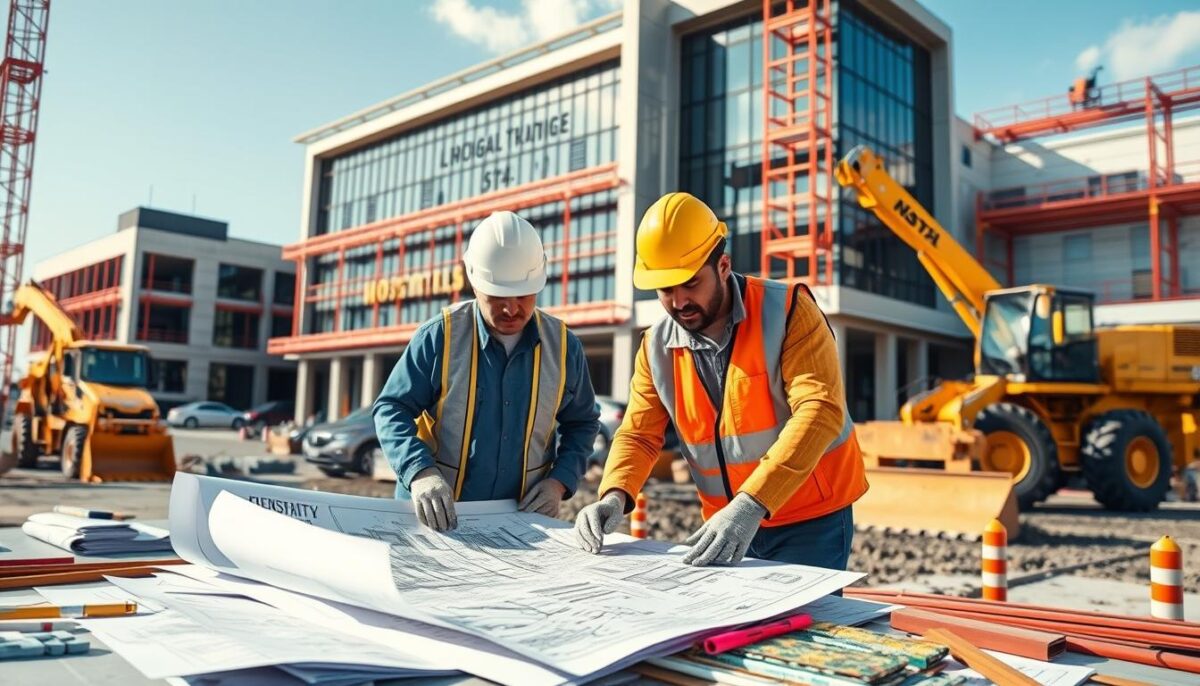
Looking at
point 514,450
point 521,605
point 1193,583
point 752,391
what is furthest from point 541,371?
point 1193,583

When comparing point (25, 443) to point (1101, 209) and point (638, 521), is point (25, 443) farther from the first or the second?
point (1101, 209)

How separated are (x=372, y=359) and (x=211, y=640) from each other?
36524mm

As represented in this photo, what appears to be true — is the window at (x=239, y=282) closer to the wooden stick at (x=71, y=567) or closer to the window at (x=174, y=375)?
the window at (x=174, y=375)

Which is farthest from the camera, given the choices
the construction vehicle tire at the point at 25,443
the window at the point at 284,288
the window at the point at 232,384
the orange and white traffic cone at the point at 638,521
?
the window at the point at 284,288

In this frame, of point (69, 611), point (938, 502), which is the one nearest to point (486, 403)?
point (69, 611)

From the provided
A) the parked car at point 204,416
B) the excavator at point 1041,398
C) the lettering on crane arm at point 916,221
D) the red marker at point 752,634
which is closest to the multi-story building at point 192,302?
the parked car at point 204,416

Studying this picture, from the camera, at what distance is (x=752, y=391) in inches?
98.5

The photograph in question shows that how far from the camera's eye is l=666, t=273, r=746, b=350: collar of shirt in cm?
255

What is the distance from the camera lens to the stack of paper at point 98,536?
2434 mm

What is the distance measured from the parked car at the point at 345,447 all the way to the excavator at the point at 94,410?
2.29 metres

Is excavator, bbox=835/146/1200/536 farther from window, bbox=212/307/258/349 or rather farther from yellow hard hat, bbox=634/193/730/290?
window, bbox=212/307/258/349

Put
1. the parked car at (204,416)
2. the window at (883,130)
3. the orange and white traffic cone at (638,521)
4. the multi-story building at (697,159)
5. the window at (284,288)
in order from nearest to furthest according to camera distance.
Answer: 1. the orange and white traffic cone at (638,521)
2. the multi-story building at (697,159)
3. the window at (883,130)
4. the parked car at (204,416)
5. the window at (284,288)

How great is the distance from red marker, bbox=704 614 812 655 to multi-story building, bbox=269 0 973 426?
73.8 feet

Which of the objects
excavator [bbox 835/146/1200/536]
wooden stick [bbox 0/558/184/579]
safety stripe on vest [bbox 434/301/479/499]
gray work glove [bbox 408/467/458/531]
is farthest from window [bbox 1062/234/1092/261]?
wooden stick [bbox 0/558/184/579]
